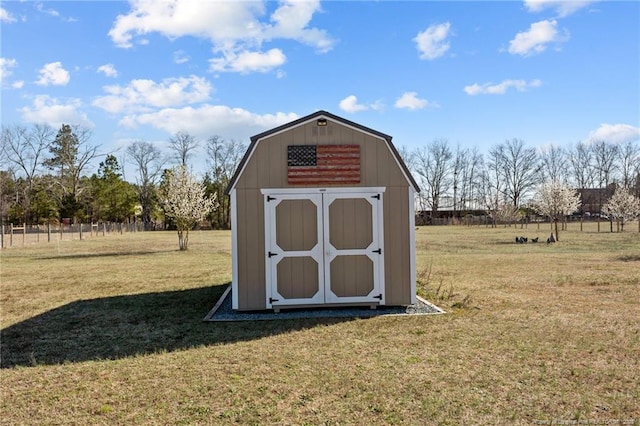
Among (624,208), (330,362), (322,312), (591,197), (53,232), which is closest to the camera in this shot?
(330,362)

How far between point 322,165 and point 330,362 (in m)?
3.85

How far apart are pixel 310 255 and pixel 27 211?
55434 millimetres

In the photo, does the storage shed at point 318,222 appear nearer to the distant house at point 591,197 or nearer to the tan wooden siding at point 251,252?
the tan wooden siding at point 251,252

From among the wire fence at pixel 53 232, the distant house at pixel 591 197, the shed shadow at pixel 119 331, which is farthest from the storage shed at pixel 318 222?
the distant house at pixel 591 197

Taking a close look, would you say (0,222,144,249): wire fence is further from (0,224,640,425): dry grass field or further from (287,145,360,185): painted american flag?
(287,145,360,185): painted american flag

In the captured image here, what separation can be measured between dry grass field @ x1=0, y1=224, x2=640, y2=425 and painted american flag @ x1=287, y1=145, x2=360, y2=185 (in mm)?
2460

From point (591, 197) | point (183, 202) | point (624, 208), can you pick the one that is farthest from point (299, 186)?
point (591, 197)

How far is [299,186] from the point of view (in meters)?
8.00

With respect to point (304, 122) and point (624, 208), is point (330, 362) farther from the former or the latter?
point (624, 208)

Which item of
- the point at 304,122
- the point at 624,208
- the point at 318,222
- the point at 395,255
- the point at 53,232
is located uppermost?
the point at 304,122

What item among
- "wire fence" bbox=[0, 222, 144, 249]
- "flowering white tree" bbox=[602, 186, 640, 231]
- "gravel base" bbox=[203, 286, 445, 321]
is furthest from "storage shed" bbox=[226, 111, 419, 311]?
"flowering white tree" bbox=[602, 186, 640, 231]

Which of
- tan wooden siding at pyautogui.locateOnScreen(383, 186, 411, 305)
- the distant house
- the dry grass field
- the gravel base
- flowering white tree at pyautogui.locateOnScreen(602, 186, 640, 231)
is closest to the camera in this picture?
the dry grass field

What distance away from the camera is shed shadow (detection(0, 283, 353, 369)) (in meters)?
5.79

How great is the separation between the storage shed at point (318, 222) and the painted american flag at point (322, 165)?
18 millimetres
